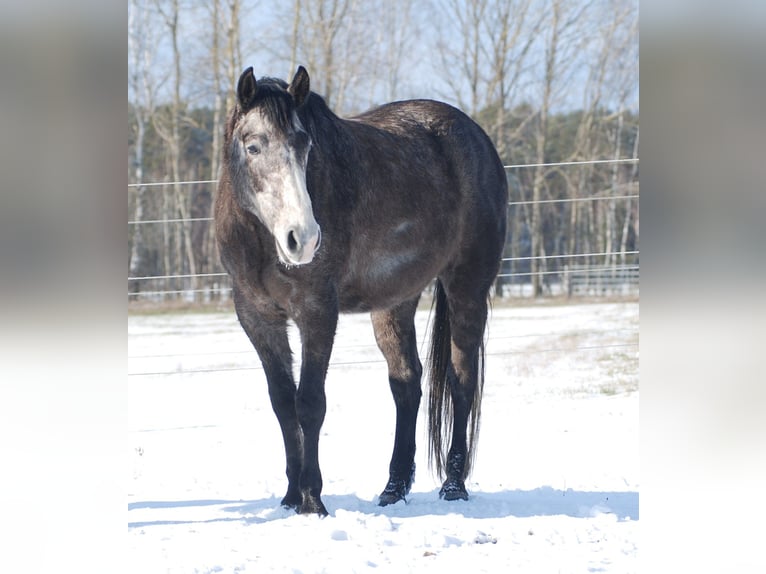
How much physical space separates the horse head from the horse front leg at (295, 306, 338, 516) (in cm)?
36

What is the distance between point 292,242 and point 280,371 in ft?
3.01

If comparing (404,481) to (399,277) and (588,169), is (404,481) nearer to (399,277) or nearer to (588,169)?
(399,277)

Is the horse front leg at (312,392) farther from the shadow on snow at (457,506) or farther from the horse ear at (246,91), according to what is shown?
the horse ear at (246,91)

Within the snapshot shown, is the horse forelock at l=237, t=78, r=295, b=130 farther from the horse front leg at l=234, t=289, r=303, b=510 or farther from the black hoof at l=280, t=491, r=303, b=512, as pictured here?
the black hoof at l=280, t=491, r=303, b=512

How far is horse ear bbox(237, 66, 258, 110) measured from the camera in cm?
323

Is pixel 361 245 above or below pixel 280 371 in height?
above

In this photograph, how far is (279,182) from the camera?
312cm

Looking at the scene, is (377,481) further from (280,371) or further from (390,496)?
(280,371)

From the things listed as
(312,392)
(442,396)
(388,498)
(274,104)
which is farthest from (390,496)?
(274,104)

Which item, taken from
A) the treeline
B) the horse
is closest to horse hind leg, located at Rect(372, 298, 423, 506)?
the horse
